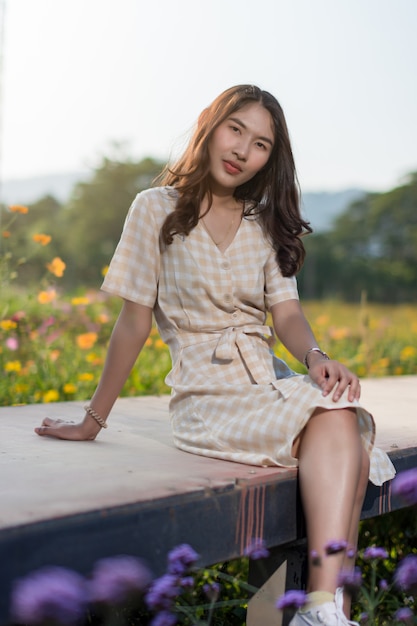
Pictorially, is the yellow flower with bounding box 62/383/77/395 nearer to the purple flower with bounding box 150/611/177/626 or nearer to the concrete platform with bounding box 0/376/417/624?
the concrete platform with bounding box 0/376/417/624

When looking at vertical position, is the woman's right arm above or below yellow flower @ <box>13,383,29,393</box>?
above

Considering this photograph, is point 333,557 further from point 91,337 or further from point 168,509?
→ point 91,337

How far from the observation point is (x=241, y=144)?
213 cm

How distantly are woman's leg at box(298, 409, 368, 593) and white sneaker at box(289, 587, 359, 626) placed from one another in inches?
1.8

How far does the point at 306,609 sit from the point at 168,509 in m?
0.34

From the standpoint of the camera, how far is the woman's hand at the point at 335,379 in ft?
5.84

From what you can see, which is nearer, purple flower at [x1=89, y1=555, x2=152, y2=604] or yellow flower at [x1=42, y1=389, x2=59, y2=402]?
purple flower at [x1=89, y1=555, x2=152, y2=604]

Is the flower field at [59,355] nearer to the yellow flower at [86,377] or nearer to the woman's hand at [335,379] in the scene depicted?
the yellow flower at [86,377]

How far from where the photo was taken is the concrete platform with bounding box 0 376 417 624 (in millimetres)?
1281

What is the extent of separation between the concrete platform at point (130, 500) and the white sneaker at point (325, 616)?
0.18 meters

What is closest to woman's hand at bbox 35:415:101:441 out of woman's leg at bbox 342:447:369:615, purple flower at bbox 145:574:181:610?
woman's leg at bbox 342:447:369:615

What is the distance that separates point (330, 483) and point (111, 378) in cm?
67

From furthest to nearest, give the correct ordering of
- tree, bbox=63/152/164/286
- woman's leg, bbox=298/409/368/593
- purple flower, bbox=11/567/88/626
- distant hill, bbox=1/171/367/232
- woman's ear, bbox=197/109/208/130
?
1. tree, bbox=63/152/164/286
2. distant hill, bbox=1/171/367/232
3. woman's ear, bbox=197/109/208/130
4. woman's leg, bbox=298/409/368/593
5. purple flower, bbox=11/567/88/626

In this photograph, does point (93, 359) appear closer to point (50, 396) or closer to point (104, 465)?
point (50, 396)
